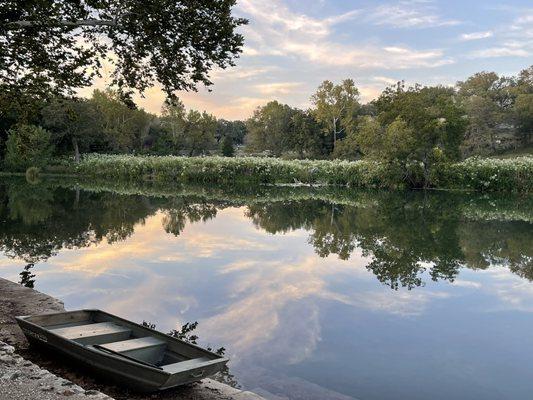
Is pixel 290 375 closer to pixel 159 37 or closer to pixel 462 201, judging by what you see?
pixel 159 37

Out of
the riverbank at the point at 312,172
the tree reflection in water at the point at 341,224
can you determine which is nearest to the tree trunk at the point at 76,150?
the riverbank at the point at 312,172

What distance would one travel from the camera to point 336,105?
66.1 metres

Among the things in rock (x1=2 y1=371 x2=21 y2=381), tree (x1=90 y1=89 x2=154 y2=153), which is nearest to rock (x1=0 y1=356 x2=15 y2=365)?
rock (x1=2 y1=371 x2=21 y2=381)

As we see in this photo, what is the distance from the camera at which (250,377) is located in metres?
6.20

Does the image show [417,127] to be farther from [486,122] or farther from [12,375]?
[486,122]

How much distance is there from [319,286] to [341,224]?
9112 millimetres

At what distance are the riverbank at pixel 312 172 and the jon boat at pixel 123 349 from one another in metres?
33.4

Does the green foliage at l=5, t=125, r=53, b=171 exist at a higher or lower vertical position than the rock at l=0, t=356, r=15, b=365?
higher

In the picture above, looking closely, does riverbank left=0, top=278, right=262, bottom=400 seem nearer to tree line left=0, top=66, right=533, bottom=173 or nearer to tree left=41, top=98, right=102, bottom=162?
tree line left=0, top=66, right=533, bottom=173

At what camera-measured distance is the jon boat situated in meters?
5.13

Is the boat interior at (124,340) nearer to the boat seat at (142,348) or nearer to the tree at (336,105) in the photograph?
the boat seat at (142,348)

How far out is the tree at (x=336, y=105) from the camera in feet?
215

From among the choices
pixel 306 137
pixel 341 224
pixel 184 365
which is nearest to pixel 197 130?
pixel 306 137

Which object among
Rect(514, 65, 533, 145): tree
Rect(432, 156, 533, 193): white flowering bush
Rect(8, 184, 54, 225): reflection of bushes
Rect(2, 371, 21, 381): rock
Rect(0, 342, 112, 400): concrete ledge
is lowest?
Rect(0, 342, 112, 400): concrete ledge
